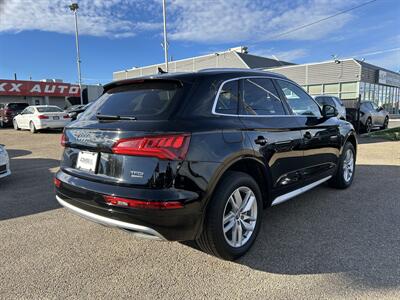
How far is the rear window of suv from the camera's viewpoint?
288 centimetres

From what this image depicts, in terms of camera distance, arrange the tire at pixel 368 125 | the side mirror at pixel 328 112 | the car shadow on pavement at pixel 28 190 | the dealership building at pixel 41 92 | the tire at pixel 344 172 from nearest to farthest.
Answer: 1. the car shadow on pavement at pixel 28 190
2. the side mirror at pixel 328 112
3. the tire at pixel 344 172
4. the tire at pixel 368 125
5. the dealership building at pixel 41 92

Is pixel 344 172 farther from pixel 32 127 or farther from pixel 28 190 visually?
pixel 32 127

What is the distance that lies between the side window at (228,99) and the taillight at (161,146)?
59cm

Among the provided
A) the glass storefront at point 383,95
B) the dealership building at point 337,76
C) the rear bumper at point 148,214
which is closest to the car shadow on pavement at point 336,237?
the rear bumper at point 148,214

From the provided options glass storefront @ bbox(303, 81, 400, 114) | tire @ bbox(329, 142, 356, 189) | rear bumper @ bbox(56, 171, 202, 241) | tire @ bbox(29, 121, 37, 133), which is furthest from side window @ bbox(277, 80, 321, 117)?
glass storefront @ bbox(303, 81, 400, 114)

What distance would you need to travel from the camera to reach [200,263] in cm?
312

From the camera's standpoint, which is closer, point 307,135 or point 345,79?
point 307,135

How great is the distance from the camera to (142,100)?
3113 millimetres

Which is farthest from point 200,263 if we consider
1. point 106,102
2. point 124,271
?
point 106,102

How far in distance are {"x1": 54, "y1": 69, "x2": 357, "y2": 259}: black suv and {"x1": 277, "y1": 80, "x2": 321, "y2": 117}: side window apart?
0.23 meters

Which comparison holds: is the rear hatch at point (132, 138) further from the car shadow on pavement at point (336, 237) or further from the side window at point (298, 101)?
the side window at point (298, 101)

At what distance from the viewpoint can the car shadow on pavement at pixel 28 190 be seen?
464cm

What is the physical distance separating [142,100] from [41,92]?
3580cm

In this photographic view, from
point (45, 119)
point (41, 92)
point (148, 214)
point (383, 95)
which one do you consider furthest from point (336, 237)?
point (383, 95)
